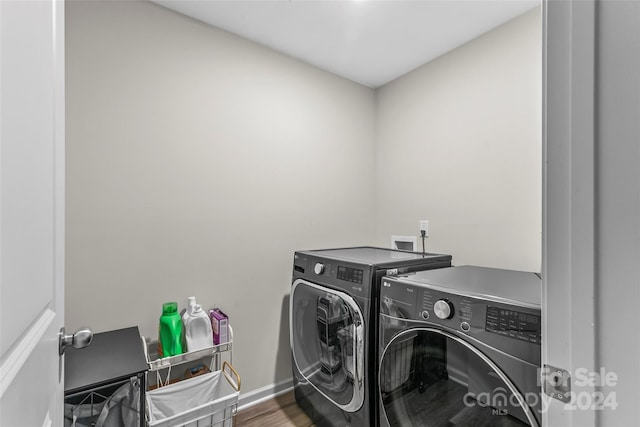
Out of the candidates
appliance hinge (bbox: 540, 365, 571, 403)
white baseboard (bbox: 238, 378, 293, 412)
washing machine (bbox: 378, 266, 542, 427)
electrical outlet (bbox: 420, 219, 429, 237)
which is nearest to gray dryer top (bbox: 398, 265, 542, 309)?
washing machine (bbox: 378, 266, 542, 427)

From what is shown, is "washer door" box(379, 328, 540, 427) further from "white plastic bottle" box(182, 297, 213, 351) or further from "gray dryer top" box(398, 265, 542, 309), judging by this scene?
"white plastic bottle" box(182, 297, 213, 351)

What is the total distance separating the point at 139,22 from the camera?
4.99ft

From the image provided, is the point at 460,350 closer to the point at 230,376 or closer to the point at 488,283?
the point at 488,283

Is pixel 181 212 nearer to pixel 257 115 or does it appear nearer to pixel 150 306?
pixel 150 306

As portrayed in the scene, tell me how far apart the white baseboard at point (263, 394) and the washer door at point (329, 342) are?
316 mm

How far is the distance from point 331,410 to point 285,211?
1209 mm

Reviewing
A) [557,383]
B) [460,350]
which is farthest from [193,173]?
[557,383]

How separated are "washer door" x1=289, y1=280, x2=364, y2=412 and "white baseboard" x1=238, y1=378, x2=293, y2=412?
316mm

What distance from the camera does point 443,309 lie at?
0.97m

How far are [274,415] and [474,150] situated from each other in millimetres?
2068

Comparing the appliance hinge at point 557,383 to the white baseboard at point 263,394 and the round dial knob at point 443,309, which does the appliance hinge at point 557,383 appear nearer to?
the round dial knob at point 443,309

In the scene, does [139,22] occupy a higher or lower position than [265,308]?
higher

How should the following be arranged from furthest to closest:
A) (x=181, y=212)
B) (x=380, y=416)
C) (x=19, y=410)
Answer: (x=181, y=212), (x=380, y=416), (x=19, y=410)

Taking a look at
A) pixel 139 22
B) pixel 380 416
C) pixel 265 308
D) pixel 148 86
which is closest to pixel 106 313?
pixel 265 308
